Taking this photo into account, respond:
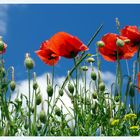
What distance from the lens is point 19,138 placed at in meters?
1.29

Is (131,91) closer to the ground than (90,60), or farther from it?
closer to the ground

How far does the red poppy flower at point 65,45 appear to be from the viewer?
1.67 meters

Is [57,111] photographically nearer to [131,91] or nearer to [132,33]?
[131,91]

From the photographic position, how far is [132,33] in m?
1.81

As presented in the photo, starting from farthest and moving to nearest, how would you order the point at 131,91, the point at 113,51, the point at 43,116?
the point at 113,51 → the point at 131,91 → the point at 43,116

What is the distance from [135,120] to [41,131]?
34cm

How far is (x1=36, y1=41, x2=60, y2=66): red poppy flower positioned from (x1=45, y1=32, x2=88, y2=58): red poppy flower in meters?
0.12

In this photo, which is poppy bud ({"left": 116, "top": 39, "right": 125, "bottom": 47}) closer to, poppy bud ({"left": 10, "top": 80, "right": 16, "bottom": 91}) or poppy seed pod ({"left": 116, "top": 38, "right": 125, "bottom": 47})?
poppy seed pod ({"left": 116, "top": 38, "right": 125, "bottom": 47})

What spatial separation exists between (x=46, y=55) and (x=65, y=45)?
0.16 meters

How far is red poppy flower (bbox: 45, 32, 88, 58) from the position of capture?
Result: 167 centimetres

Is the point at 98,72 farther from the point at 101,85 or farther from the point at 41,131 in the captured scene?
the point at 41,131

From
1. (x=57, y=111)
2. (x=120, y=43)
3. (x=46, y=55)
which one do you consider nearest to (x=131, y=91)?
(x=120, y=43)

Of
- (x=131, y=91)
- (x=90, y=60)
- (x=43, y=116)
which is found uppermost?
(x=90, y=60)

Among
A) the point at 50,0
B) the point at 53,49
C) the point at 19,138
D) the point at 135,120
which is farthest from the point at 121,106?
the point at 50,0
